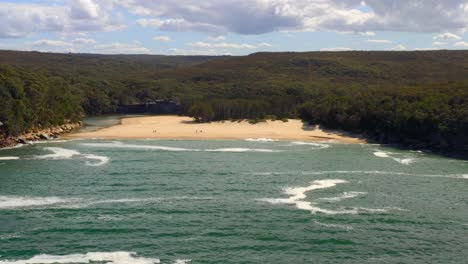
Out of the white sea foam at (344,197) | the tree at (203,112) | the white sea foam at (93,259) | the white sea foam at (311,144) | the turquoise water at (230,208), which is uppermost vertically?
the tree at (203,112)

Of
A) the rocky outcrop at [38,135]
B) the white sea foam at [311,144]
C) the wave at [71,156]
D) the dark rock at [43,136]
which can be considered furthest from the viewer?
the dark rock at [43,136]

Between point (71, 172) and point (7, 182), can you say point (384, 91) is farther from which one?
point (7, 182)

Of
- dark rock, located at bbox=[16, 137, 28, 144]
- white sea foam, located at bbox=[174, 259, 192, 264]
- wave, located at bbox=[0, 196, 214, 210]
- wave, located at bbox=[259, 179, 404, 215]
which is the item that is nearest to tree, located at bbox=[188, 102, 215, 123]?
dark rock, located at bbox=[16, 137, 28, 144]

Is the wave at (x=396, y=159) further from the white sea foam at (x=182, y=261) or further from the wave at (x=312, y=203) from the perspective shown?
the white sea foam at (x=182, y=261)

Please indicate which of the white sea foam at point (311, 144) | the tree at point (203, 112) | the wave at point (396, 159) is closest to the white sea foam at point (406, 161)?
the wave at point (396, 159)

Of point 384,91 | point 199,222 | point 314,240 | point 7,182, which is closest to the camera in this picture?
point 314,240

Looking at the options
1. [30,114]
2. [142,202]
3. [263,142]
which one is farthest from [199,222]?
[30,114]
